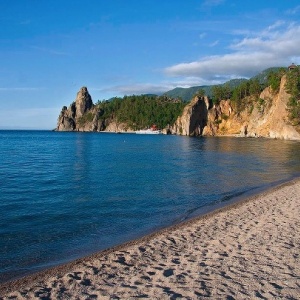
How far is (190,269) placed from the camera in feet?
33.8

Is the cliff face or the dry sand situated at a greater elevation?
the cliff face

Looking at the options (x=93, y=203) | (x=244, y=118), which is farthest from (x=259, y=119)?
(x=93, y=203)

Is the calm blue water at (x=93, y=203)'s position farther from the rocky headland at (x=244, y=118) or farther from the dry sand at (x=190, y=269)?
the rocky headland at (x=244, y=118)

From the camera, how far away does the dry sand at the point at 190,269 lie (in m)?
8.79

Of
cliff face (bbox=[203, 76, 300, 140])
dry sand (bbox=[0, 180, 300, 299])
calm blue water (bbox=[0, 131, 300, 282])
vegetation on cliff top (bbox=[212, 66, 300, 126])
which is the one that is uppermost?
vegetation on cliff top (bbox=[212, 66, 300, 126])

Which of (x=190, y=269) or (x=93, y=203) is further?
(x=93, y=203)

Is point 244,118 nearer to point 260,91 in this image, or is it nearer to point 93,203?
point 260,91

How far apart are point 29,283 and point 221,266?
5916mm

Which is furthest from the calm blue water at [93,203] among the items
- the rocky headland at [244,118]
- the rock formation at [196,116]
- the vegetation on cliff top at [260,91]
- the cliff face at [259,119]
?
the rock formation at [196,116]

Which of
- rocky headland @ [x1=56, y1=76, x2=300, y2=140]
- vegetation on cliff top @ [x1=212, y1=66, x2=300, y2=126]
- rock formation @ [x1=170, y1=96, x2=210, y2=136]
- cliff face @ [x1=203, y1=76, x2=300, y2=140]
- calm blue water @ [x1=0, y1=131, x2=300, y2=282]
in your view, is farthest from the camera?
rock formation @ [x1=170, y1=96, x2=210, y2=136]

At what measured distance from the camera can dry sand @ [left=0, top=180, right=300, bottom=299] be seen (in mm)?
8789

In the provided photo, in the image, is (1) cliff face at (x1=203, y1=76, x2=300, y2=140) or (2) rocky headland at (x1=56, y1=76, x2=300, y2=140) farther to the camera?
(2) rocky headland at (x1=56, y1=76, x2=300, y2=140)

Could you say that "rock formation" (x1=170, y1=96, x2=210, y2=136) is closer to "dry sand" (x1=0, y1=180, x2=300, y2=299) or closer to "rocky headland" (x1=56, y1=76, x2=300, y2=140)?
"rocky headland" (x1=56, y1=76, x2=300, y2=140)

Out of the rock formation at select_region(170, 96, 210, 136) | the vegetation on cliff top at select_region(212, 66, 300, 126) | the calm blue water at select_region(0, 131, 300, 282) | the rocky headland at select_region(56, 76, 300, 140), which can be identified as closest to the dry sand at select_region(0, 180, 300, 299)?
the calm blue water at select_region(0, 131, 300, 282)
